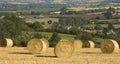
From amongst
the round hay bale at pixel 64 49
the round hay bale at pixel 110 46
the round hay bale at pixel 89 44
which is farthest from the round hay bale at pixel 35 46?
the round hay bale at pixel 89 44

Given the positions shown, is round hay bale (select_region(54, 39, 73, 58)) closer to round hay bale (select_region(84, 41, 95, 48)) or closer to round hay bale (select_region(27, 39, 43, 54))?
round hay bale (select_region(27, 39, 43, 54))

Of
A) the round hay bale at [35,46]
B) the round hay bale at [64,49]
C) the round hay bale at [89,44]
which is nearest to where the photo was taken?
the round hay bale at [64,49]

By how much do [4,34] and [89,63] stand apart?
135 ft

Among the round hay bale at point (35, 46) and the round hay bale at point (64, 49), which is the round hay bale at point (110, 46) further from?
the round hay bale at point (64, 49)

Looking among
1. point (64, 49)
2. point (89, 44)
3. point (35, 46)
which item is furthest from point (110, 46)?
point (89, 44)

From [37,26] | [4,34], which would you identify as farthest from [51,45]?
[37,26]

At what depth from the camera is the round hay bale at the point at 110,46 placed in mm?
Result: 35588

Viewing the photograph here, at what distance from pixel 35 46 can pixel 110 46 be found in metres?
6.30

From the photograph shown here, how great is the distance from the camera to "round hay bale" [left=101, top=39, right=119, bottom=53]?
35.6 m

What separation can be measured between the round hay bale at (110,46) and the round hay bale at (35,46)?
5409 millimetres

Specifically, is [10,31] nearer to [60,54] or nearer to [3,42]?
[3,42]

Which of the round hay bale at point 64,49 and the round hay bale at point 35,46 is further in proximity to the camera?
the round hay bale at point 35,46

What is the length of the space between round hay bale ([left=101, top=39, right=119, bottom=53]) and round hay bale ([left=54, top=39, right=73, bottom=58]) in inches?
220

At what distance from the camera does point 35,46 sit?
119ft
